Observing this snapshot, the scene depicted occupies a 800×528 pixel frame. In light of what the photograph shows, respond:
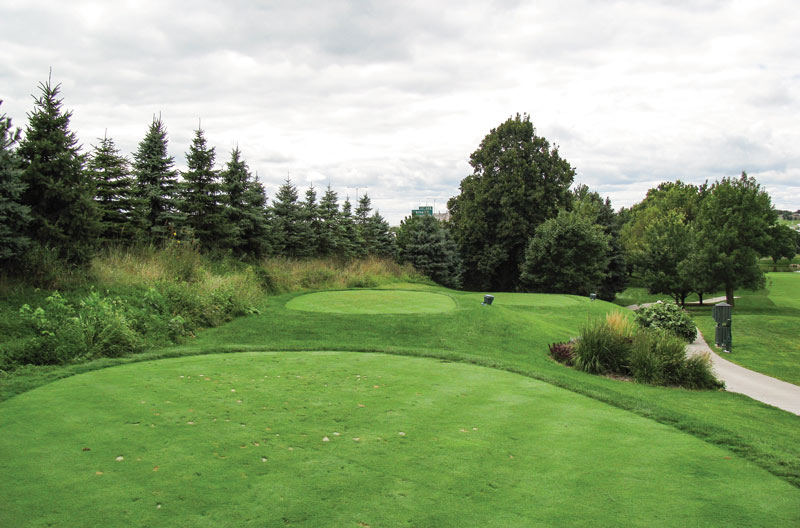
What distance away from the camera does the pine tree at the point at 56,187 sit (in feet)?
35.7

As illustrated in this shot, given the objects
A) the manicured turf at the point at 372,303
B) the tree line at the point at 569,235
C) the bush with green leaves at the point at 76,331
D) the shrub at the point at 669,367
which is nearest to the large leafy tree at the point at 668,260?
the tree line at the point at 569,235

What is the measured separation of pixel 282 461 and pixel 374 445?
835mm

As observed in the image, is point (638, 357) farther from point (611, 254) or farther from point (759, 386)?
point (611, 254)

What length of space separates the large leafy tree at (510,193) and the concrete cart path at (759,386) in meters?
22.7

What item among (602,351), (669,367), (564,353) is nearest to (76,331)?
(564,353)

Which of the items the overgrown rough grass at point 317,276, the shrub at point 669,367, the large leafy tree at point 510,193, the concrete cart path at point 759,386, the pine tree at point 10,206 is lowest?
the concrete cart path at point 759,386

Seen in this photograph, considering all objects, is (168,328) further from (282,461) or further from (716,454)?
(716,454)

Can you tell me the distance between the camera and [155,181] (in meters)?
20.8

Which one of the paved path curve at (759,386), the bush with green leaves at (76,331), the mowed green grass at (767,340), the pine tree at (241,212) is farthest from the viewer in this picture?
the pine tree at (241,212)

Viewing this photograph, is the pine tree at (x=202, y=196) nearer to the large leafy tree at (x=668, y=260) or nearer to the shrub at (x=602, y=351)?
the shrub at (x=602, y=351)

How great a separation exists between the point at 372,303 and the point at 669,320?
10.4 meters

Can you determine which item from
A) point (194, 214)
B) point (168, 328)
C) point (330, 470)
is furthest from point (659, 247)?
point (330, 470)

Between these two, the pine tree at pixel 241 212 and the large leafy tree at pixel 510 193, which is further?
the large leafy tree at pixel 510 193

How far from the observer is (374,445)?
4.08 meters
